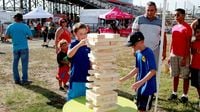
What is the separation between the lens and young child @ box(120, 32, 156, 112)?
13.4ft

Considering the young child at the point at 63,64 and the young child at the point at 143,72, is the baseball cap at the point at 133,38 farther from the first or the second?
the young child at the point at 63,64

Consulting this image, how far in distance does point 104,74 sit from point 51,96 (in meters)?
4.21

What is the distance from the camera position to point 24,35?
840 cm

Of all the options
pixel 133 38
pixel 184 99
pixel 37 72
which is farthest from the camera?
pixel 37 72

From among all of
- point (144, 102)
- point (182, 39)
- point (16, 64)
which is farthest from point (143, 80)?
point (16, 64)

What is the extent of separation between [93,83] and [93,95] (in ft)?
0.42

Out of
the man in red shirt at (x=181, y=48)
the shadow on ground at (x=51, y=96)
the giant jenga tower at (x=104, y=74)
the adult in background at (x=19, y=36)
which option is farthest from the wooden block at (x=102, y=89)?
the adult in background at (x=19, y=36)

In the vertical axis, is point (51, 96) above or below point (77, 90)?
below

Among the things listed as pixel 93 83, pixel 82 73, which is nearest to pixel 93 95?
pixel 93 83

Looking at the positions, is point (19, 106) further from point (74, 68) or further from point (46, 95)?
point (74, 68)

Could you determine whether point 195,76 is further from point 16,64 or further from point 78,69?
point 16,64

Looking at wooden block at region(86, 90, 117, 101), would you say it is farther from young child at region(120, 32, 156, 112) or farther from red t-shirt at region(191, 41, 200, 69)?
red t-shirt at region(191, 41, 200, 69)

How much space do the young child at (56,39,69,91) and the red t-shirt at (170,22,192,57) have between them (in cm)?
238

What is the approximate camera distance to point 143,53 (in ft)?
14.0
